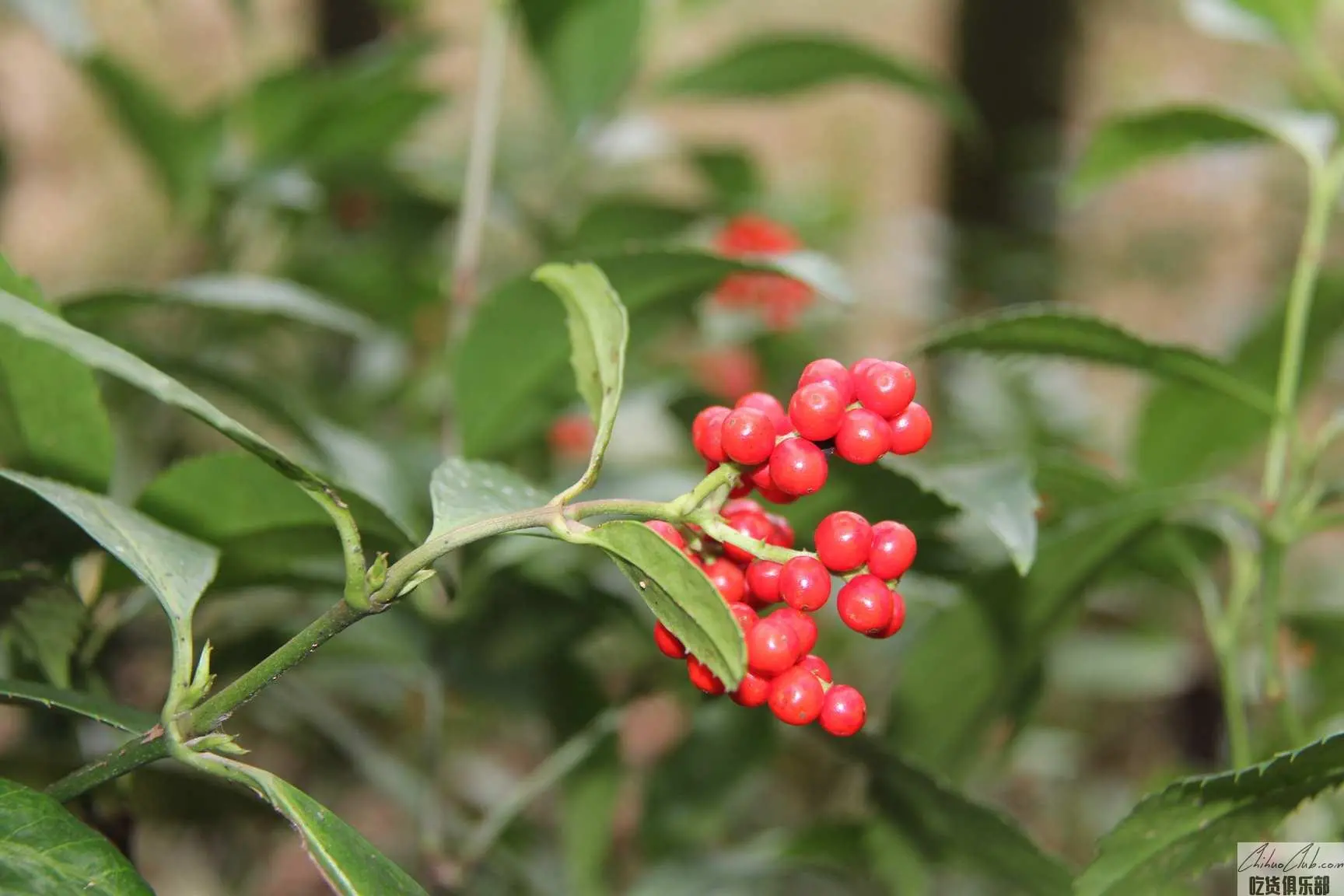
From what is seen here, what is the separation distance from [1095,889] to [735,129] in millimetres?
2911

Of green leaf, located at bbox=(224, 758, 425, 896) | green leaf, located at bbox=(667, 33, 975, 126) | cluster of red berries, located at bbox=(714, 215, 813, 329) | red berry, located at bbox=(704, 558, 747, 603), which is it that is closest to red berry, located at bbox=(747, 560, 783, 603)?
red berry, located at bbox=(704, 558, 747, 603)

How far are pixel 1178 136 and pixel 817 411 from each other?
0.64 metres

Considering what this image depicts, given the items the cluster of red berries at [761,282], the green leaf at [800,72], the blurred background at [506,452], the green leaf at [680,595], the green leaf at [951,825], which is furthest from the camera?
the cluster of red berries at [761,282]

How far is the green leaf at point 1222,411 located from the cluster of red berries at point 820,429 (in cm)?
49

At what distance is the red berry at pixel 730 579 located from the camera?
53cm

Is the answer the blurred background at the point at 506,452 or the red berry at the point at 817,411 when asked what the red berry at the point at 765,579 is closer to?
the red berry at the point at 817,411

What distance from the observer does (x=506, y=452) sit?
925 mm

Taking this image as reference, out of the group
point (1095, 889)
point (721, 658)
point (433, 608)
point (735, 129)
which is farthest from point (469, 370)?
point (735, 129)

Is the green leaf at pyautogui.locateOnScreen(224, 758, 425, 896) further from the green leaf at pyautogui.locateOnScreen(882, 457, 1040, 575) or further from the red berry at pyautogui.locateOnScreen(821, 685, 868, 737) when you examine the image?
the green leaf at pyautogui.locateOnScreen(882, 457, 1040, 575)

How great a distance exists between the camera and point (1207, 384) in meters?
0.77

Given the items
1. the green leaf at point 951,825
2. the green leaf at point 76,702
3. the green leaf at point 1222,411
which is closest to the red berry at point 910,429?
the green leaf at point 951,825

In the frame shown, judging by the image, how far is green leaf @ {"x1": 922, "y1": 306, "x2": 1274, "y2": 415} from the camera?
2.18 ft

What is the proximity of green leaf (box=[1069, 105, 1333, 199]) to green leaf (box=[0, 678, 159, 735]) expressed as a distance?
855mm

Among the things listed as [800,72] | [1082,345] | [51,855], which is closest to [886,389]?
[1082,345]
